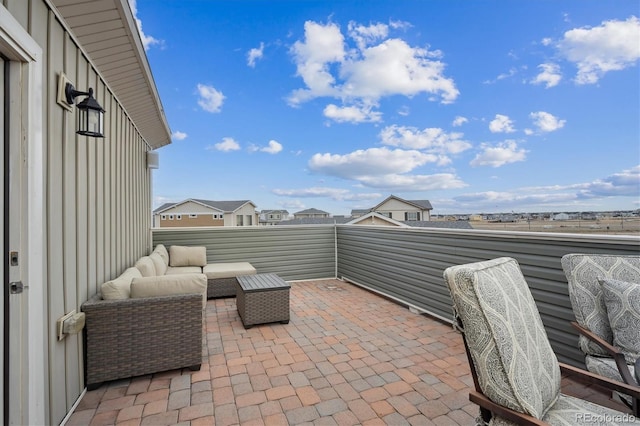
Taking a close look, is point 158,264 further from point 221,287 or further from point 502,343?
point 502,343

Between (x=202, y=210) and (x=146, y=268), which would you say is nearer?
(x=146, y=268)

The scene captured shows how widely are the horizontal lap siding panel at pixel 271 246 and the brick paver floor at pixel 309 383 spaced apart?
2.17 metres

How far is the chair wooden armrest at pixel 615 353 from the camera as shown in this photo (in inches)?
55.1

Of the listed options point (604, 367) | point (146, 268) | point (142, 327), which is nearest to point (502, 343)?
point (604, 367)

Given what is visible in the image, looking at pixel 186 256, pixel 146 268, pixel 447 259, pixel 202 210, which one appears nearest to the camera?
pixel 146 268

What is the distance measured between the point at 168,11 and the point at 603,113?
296 inches

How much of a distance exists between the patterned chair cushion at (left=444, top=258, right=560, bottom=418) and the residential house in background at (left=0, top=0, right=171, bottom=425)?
6.99 ft

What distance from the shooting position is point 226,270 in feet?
16.0

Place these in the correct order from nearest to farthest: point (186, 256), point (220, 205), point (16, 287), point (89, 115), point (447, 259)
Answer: point (16, 287)
point (89, 115)
point (447, 259)
point (186, 256)
point (220, 205)

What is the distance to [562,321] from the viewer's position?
8.41 feet

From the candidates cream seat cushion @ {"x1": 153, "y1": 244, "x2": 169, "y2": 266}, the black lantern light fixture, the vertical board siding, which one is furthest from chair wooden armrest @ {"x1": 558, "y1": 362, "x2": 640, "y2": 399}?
cream seat cushion @ {"x1": 153, "y1": 244, "x2": 169, "y2": 266}

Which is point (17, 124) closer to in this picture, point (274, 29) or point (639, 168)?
point (639, 168)

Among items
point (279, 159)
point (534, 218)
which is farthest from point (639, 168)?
point (279, 159)

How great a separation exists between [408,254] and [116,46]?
4.10m
